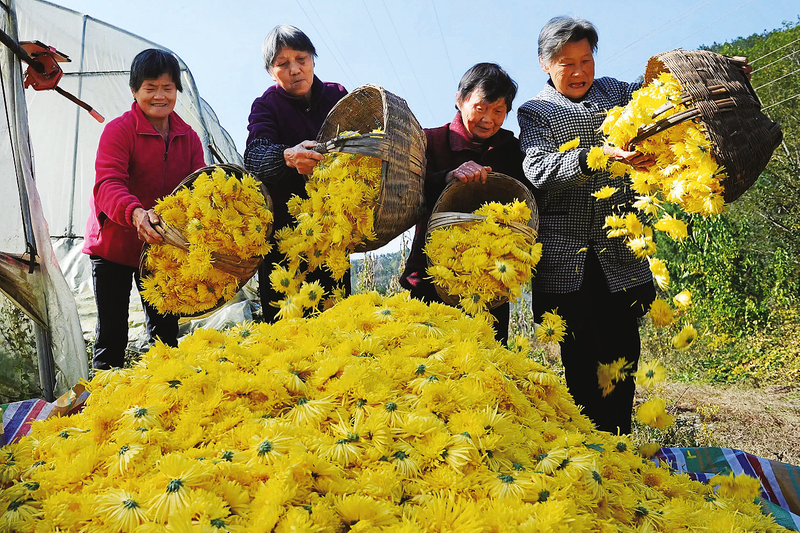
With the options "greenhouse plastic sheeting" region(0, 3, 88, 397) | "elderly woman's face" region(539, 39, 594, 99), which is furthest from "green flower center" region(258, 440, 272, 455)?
"greenhouse plastic sheeting" region(0, 3, 88, 397)

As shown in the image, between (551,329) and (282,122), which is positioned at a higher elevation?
(282,122)

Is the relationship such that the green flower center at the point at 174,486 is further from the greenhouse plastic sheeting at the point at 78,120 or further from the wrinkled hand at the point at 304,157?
the greenhouse plastic sheeting at the point at 78,120

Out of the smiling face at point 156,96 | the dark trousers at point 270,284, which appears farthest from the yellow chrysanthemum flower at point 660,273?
the smiling face at point 156,96

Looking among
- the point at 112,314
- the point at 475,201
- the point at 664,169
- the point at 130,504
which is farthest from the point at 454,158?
the point at 130,504

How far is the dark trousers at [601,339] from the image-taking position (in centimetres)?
232

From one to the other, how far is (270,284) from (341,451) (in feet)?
4.40

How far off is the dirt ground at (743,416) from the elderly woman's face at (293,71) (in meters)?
2.89

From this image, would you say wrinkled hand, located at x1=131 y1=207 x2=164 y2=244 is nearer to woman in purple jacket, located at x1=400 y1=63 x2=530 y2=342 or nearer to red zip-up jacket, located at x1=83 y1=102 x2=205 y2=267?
red zip-up jacket, located at x1=83 y1=102 x2=205 y2=267

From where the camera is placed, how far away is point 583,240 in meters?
2.29

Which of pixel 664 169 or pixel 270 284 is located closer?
pixel 664 169

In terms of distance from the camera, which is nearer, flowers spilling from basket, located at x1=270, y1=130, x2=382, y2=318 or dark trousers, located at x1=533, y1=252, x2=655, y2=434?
flowers spilling from basket, located at x1=270, y1=130, x2=382, y2=318

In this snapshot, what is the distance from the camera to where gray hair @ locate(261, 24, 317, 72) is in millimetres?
2344

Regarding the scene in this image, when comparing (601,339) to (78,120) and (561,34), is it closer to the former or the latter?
(561,34)

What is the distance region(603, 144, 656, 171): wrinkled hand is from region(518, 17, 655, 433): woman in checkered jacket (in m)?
0.25
